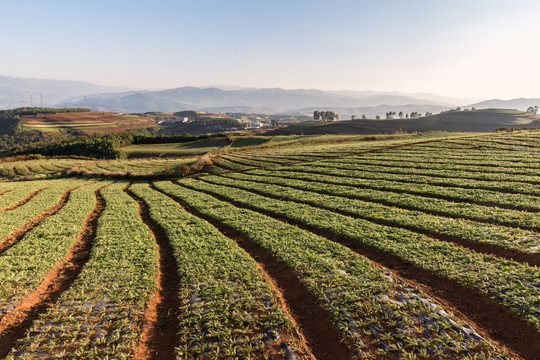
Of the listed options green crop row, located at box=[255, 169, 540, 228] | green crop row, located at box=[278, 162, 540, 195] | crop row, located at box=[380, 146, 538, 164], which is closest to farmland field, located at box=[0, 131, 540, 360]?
green crop row, located at box=[255, 169, 540, 228]

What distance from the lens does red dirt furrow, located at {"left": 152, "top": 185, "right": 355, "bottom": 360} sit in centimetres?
1004

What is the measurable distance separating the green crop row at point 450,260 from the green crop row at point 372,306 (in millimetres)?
2525

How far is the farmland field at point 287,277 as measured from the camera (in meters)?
10.2

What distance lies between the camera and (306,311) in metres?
12.2

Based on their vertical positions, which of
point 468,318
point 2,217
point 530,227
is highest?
point 530,227

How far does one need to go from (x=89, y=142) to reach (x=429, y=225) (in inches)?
Answer: 6043

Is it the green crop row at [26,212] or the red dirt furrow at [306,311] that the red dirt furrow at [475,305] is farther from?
the green crop row at [26,212]

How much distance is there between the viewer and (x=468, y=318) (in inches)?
433

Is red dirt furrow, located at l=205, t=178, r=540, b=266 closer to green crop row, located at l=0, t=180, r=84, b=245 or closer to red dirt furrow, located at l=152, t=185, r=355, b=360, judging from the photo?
red dirt furrow, located at l=152, t=185, r=355, b=360

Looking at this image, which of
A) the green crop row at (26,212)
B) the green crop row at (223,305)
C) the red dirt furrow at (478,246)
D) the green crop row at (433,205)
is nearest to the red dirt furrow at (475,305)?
the red dirt furrow at (478,246)

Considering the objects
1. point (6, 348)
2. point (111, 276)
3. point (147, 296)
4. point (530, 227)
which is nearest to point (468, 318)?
point (530, 227)

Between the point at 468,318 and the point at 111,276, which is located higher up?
the point at 468,318

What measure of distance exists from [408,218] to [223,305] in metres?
17.6

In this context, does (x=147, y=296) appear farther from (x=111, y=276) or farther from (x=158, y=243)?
(x=158, y=243)
